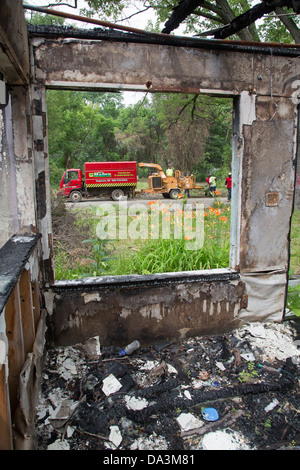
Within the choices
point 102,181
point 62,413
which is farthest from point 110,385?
point 102,181

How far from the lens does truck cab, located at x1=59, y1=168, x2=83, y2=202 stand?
57.5ft

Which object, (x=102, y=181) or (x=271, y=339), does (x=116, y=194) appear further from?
(x=271, y=339)

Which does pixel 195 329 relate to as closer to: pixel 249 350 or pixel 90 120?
pixel 249 350

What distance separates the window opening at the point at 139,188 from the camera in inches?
200

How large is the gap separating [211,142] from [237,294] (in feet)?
86.8

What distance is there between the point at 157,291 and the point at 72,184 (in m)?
15.0

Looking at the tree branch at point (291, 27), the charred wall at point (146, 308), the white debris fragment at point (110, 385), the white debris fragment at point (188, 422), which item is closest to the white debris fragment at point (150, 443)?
the white debris fragment at point (188, 422)

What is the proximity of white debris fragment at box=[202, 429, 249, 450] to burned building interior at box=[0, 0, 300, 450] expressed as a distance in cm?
2

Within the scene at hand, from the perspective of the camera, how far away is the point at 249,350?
3.55 meters

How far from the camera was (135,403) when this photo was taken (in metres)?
2.84

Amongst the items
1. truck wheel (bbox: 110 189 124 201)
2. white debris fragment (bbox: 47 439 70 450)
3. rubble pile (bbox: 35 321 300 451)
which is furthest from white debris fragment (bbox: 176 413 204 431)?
truck wheel (bbox: 110 189 124 201)

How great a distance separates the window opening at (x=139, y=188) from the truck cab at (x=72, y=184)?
0.18 ft

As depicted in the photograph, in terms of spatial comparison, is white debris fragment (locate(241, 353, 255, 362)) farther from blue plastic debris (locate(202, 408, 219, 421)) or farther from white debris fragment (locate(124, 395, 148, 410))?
white debris fragment (locate(124, 395, 148, 410))

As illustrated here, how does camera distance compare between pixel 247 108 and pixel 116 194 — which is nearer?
pixel 247 108
